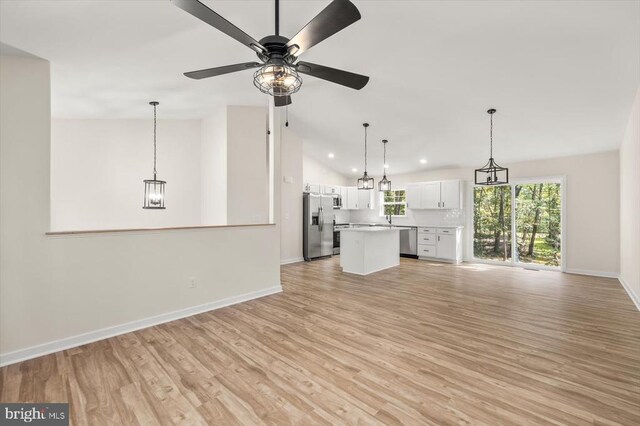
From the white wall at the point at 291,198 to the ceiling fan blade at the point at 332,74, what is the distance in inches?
177

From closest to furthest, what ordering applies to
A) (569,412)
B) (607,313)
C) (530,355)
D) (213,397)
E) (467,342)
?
(569,412) → (213,397) → (530,355) → (467,342) → (607,313)

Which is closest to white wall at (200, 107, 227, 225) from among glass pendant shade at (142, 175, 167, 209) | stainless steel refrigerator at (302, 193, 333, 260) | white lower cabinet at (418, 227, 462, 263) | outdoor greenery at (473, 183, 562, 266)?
glass pendant shade at (142, 175, 167, 209)

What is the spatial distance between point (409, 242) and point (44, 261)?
24.5ft

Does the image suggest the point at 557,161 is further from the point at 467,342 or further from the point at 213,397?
the point at 213,397

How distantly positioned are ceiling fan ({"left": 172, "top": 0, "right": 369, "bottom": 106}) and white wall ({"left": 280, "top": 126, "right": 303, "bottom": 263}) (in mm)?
4541

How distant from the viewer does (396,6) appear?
2639 millimetres

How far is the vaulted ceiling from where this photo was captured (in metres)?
2.49

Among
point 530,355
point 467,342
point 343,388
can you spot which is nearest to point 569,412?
point 530,355

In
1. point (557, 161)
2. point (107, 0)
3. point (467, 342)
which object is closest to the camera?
point (107, 0)

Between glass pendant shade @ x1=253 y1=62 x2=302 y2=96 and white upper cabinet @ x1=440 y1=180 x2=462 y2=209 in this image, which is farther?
white upper cabinet @ x1=440 y1=180 x2=462 y2=209

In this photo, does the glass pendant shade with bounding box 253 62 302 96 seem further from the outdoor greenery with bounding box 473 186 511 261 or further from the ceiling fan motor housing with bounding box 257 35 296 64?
the outdoor greenery with bounding box 473 186 511 261

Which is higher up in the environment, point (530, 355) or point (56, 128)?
point (56, 128)

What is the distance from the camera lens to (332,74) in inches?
91.7

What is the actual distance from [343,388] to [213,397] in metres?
0.89
